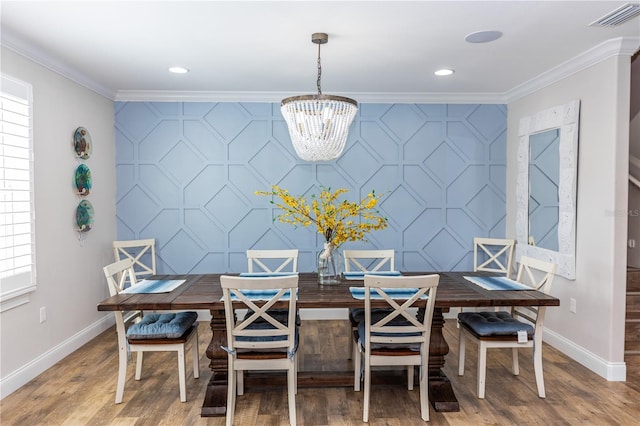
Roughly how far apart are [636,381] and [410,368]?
5.68 ft

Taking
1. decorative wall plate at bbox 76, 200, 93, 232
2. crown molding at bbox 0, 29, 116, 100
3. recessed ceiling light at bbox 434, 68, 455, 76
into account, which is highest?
recessed ceiling light at bbox 434, 68, 455, 76

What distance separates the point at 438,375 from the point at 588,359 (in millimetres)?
1438

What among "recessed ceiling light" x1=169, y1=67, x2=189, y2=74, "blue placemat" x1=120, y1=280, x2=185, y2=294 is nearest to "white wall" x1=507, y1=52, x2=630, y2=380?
"blue placemat" x1=120, y1=280, x2=185, y2=294

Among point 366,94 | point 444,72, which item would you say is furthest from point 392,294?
point 366,94

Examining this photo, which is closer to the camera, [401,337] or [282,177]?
[401,337]

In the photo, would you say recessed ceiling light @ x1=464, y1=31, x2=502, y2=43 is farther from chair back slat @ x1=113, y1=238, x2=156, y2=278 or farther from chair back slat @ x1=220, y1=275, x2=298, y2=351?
chair back slat @ x1=113, y1=238, x2=156, y2=278

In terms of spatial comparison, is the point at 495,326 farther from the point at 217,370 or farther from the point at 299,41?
the point at 299,41

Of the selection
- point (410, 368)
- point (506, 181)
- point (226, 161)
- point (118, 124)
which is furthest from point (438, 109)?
point (118, 124)

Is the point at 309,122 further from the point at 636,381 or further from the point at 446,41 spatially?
the point at 636,381

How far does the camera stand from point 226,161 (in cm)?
471

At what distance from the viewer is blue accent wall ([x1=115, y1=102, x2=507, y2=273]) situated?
15.4 ft

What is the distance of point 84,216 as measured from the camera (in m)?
3.93

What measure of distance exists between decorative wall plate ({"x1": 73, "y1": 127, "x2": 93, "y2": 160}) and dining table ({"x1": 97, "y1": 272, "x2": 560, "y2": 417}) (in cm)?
178

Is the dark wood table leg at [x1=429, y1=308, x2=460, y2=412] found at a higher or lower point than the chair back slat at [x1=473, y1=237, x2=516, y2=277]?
lower
